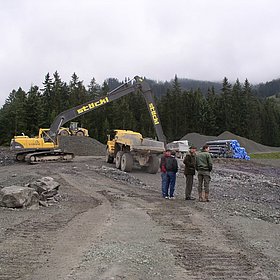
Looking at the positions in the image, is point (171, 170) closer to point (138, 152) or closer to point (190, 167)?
point (190, 167)

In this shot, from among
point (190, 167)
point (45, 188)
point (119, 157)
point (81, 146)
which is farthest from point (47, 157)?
point (190, 167)

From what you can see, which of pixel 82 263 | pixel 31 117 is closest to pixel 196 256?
pixel 82 263

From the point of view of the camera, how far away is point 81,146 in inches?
1506

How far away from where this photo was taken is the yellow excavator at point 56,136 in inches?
948

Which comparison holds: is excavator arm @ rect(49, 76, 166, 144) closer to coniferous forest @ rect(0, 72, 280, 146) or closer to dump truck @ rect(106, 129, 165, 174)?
dump truck @ rect(106, 129, 165, 174)

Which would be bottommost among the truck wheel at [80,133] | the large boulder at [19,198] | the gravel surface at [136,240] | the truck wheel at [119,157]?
the gravel surface at [136,240]

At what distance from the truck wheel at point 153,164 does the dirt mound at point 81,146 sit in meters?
17.1

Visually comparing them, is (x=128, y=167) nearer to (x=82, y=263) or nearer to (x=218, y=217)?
(x=218, y=217)

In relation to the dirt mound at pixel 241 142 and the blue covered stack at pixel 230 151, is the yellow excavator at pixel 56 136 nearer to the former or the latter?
the blue covered stack at pixel 230 151

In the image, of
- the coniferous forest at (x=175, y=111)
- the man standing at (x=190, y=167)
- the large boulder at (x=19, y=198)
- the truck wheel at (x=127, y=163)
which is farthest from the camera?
the coniferous forest at (x=175, y=111)

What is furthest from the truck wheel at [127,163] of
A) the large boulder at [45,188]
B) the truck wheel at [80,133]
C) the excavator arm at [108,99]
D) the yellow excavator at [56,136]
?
the truck wheel at [80,133]

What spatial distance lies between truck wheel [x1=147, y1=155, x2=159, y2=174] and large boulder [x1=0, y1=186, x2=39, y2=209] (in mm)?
11730

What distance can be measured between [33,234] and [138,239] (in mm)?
2047

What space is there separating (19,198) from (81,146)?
1139 inches
